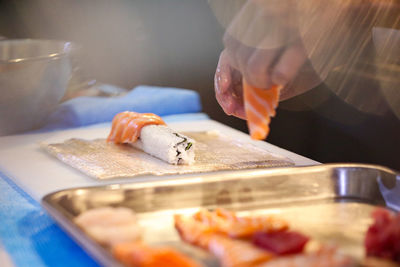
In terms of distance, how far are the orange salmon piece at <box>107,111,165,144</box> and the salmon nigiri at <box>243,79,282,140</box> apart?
0.59 meters

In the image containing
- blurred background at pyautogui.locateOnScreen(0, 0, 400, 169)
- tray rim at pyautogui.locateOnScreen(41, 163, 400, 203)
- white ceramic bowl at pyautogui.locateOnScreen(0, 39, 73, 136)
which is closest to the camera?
tray rim at pyautogui.locateOnScreen(41, 163, 400, 203)

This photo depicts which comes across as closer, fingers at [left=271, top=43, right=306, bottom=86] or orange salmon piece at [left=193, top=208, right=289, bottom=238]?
orange salmon piece at [left=193, top=208, right=289, bottom=238]

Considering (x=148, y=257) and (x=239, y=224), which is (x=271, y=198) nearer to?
(x=239, y=224)

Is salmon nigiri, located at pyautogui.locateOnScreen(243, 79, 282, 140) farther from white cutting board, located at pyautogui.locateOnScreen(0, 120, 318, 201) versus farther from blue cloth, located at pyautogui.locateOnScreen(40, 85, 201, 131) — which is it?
blue cloth, located at pyautogui.locateOnScreen(40, 85, 201, 131)

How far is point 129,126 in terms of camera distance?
1667 millimetres

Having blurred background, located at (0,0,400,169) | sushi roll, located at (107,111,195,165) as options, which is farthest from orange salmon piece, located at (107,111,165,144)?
blurred background, located at (0,0,400,169)

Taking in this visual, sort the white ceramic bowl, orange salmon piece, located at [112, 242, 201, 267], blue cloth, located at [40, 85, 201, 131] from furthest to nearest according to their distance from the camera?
blue cloth, located at [40, 85, 201, 131] → the white ceramic bowl → orange salmon piece, located at [112, 242, 201, 267]

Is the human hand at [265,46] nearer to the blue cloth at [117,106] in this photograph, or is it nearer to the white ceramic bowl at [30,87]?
the white ceramic bowl at [30,87]

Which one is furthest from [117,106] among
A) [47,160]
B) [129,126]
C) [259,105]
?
[259,105]

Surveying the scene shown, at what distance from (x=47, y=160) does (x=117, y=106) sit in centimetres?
62

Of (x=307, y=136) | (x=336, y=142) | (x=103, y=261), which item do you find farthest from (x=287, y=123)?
(x=103, y=261)

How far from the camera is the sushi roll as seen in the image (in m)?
1.50

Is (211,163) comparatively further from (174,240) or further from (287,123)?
(287,123)

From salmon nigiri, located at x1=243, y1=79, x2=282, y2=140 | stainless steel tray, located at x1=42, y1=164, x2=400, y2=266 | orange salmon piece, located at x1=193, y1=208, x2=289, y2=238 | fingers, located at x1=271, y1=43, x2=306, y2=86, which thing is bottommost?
stainless steel tray, located at x1=42, y1=164, x2=400, y2=266
